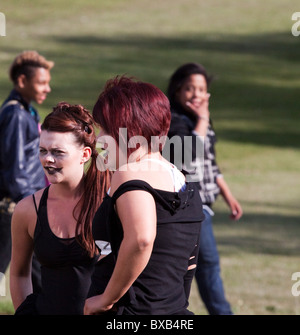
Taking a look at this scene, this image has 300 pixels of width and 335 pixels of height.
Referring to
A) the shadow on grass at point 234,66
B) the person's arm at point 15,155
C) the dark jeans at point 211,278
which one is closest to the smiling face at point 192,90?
the dark jeans at point 211,278

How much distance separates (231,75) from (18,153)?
23.9 meters

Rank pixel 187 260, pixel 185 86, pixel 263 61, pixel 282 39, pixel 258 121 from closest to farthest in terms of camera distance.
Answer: pixel 187 260 < pixel 185 86 < pixel 258 121 < pixel 263 61 < pixel 282 39

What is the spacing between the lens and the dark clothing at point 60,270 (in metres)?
3.50

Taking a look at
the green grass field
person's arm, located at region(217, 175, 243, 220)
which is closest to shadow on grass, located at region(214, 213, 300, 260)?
the green grass field

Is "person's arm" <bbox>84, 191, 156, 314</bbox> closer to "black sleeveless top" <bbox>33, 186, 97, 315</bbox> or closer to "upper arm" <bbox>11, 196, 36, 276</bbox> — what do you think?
"black sleeveless top" <bbox>33, 186, 97, 315</bbox>

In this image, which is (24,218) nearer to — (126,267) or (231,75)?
(126,267)

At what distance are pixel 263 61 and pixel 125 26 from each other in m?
7.59

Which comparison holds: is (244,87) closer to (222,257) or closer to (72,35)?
(72,35)

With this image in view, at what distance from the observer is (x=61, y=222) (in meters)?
3.54

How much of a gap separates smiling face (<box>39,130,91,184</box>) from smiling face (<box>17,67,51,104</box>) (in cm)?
251

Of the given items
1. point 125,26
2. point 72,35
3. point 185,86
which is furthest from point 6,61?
point 185,86

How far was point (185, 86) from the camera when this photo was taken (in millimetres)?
5828

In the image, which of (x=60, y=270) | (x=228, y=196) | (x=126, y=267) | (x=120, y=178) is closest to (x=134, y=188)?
(x=120, y=178)

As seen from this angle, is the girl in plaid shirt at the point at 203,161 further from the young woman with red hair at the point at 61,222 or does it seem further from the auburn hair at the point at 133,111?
the auburn hair at the point at 133,111
